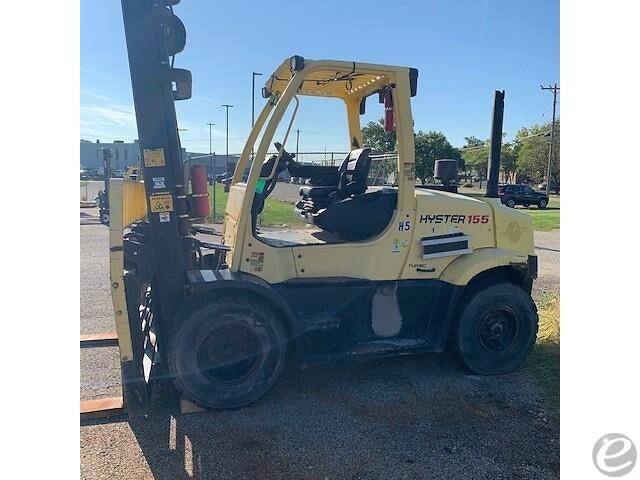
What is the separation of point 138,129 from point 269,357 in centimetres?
201

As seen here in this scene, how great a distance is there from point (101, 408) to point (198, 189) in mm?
1885

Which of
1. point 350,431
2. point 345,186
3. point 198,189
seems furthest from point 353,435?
point 198,189

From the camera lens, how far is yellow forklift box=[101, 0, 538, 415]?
3896mm

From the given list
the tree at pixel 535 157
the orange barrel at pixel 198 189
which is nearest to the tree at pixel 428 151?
the orange barrel at pixel 198 189

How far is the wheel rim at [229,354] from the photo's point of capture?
3.98 metres

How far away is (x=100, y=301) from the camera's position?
273 inches

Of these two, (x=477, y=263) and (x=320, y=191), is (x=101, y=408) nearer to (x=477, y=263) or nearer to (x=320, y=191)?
(x=320, y=191)

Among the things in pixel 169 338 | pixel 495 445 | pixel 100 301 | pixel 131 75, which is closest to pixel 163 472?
pixel 169 338

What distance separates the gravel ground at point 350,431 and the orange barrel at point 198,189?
5.20ft

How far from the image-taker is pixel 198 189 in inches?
175

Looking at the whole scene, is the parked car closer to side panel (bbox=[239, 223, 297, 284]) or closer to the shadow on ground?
the shadow on ground

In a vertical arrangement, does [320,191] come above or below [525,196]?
below

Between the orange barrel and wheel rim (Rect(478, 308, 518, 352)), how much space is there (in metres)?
2.75

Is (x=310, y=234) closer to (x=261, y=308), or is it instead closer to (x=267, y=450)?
(x=261, y=308)
